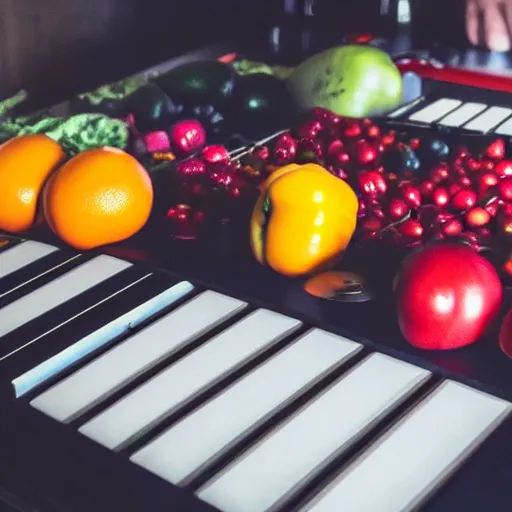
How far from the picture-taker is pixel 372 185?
880mm

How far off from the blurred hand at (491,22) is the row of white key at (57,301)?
1036 millimetres

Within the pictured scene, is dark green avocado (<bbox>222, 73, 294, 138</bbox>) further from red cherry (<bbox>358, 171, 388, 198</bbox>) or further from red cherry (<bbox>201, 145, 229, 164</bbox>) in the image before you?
red cherry (<bbox>358, 171, 388, 198</bbox>)

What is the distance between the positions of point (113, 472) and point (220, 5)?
140 centimetres

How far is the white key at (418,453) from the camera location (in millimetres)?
546

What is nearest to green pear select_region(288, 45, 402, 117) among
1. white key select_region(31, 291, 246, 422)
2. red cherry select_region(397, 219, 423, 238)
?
red cherry select_region(397, 219, 423, 238)

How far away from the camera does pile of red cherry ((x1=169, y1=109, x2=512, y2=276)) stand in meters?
0.82

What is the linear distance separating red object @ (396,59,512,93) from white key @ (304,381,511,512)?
82 cm

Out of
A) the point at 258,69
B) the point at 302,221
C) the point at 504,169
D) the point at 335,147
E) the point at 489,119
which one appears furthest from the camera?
the point at 258,69

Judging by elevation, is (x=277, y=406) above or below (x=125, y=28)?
below

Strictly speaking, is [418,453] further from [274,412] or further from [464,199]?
[464,199]

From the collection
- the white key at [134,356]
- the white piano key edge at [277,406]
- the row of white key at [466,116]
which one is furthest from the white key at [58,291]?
the row of white key at [466,116]

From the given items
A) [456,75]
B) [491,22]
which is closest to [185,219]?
[456,75]

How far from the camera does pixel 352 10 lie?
5.85 ft

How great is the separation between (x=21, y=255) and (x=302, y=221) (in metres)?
0.32
